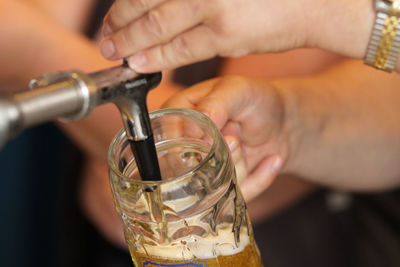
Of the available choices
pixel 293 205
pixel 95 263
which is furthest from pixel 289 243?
pixel 95 263

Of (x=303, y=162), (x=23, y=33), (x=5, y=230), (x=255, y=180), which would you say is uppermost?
(x=23, y=33)

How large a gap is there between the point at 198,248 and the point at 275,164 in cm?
27

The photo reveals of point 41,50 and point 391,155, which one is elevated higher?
point 41,50

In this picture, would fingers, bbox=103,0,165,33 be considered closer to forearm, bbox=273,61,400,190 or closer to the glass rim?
the glass rim

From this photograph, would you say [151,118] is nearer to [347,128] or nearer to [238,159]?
[238,159]

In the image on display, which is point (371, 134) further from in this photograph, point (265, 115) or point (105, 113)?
point (105, 113)

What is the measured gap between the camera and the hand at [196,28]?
0.57 meters

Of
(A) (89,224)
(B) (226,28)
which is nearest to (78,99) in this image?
(B) (226,28)

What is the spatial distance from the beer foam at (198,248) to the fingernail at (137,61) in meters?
0.17

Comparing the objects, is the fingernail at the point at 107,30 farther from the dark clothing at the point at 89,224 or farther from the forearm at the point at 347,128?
the dark clothing at the point at 89,224

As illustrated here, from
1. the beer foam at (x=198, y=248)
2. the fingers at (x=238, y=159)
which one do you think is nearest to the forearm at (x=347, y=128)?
the fingers at (x=238, y=159)

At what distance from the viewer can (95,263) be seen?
1.19 m

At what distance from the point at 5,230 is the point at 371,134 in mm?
1004

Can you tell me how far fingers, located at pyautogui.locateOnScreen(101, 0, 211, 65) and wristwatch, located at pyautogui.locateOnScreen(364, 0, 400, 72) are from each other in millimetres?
205
